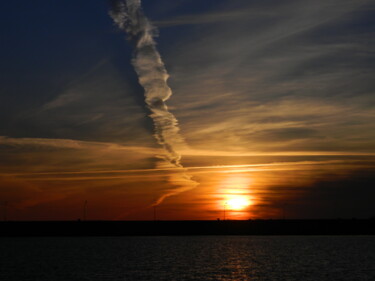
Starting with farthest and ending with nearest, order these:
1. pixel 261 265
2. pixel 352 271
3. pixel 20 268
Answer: pixel 261 265
pixel 20 268
pixel 352 271

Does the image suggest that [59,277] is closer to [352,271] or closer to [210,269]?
[210,269]

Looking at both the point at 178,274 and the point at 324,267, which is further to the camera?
the point at 324,267

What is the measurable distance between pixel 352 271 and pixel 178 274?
38.0 meters

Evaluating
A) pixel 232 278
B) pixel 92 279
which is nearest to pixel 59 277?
pixel 92 279

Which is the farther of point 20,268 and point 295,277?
point 20,268

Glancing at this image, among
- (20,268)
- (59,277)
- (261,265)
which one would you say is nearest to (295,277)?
(261,265)

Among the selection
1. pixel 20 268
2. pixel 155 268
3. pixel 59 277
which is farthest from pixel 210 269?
Answer: pixel 20 268

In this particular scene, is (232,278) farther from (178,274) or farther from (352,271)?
(352,271)

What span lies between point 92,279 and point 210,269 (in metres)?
31.0

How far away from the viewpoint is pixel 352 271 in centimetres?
11606

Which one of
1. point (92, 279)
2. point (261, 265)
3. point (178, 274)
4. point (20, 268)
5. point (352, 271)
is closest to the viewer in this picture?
point (92, 279)

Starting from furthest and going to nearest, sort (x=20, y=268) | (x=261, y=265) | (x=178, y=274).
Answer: (x=261, y=265), (x=20, y=268), (x=178, y=274)

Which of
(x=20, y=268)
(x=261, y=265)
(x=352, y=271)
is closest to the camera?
(x=352, y=271)

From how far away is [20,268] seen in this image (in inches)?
4867
